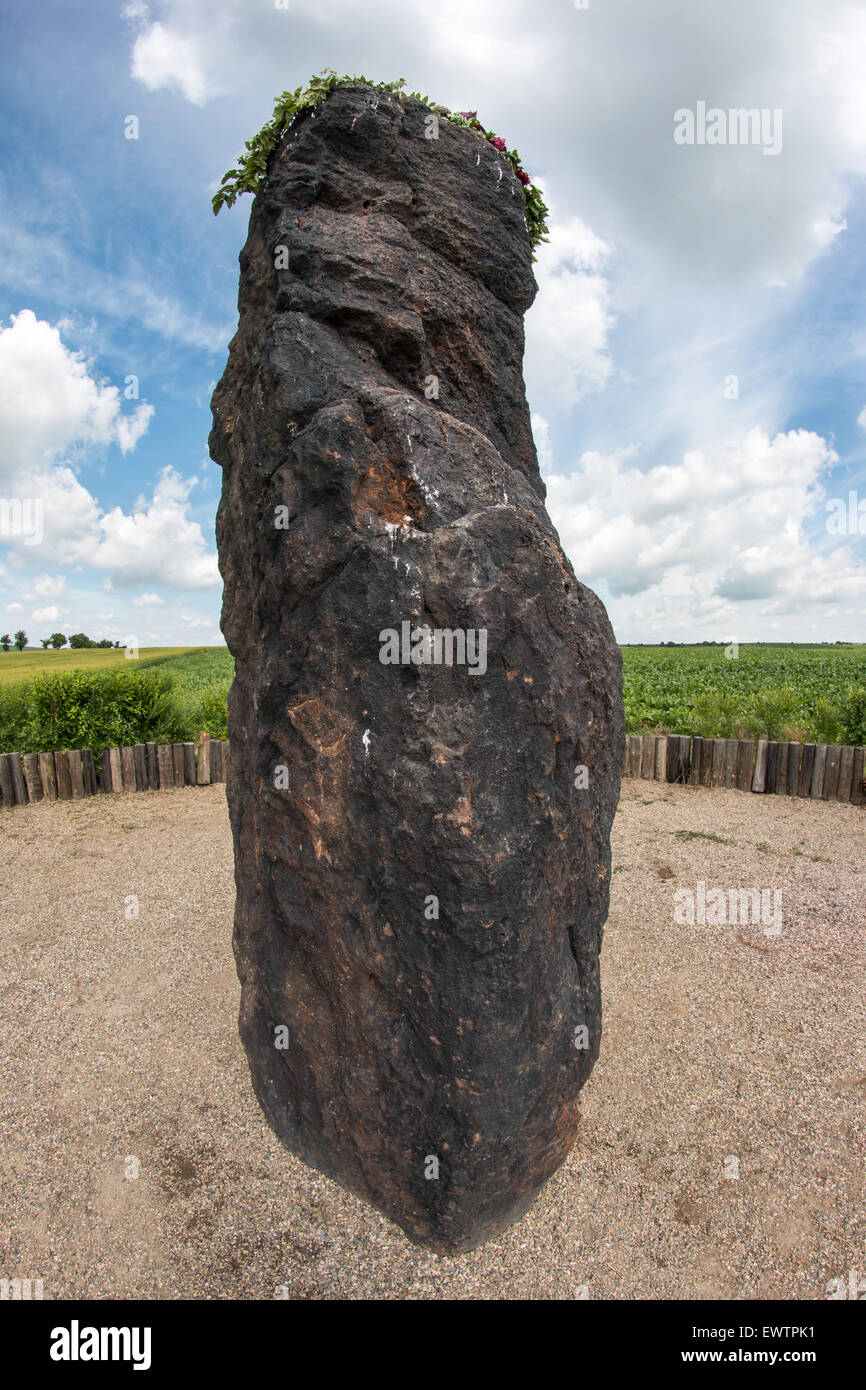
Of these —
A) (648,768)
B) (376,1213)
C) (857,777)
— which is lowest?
(376,1213)

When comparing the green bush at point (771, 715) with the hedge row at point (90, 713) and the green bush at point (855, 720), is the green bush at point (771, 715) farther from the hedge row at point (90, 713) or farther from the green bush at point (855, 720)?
the hedge row at point (90, 713)

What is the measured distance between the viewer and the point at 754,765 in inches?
431

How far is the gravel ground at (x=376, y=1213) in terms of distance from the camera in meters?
3.27

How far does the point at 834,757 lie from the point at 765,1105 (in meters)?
7.35

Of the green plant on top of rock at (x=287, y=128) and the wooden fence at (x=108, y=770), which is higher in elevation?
the green plant on top of rock at (x=287, y=128)

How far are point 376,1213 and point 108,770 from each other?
897 centimetres

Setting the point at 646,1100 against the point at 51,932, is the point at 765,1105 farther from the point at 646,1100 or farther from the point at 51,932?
the point at 51,932

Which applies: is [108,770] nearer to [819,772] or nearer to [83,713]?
[83,713]

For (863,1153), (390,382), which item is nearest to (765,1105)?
(863,1153)

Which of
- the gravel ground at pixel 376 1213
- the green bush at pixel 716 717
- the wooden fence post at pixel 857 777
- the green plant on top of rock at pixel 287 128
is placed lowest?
the gravel ground at pixel 376 1213

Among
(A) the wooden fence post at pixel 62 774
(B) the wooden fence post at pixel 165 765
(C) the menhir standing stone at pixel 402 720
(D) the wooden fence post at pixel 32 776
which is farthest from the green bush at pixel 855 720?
(D) the wooden fence post at pixel 32 776

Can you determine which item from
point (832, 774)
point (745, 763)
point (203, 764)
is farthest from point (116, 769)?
point (832, 774)

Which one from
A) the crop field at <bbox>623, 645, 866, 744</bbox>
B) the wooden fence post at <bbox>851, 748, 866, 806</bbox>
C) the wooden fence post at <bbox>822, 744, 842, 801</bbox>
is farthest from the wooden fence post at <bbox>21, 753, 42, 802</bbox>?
the wooden fence post at <bbox>851, 748, 866, 806</bbox>

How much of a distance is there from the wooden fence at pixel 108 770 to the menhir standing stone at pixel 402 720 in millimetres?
6970
